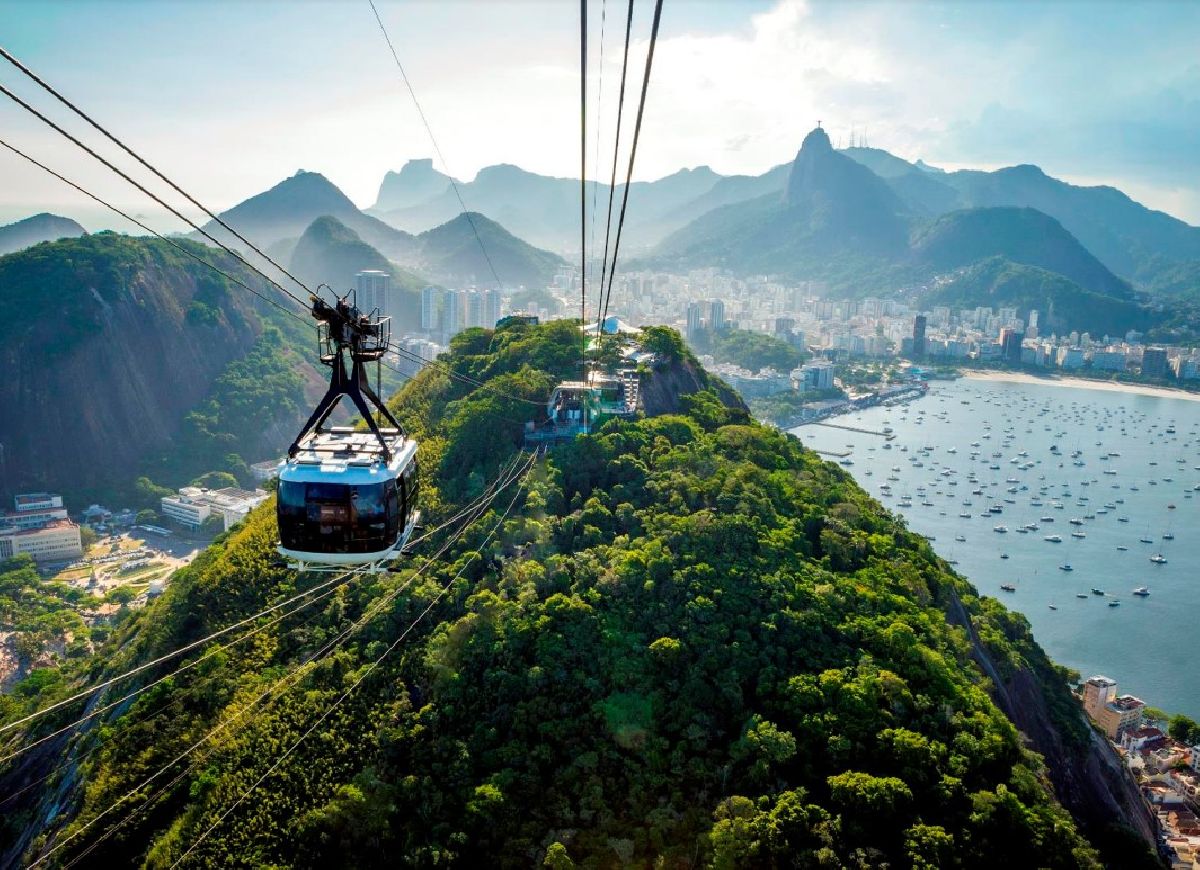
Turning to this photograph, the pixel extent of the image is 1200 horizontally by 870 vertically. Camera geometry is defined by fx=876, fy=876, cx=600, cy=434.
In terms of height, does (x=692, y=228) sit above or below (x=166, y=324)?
above

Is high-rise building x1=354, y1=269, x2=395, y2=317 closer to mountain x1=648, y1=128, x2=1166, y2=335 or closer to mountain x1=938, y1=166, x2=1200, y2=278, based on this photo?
mountain x1=648, y1=128, x2=1166, y2=335

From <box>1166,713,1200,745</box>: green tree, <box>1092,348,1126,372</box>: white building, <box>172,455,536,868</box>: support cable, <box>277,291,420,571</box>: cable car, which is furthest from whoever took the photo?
<box>1092,348,1126,372</box>: white building

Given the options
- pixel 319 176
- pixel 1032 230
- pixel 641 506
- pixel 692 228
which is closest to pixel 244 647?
pixel 641 506

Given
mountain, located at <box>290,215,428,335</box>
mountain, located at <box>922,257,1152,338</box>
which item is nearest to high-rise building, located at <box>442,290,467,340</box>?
mountain, located at <box>290,215,428,335</box>

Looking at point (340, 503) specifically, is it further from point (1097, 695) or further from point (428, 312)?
point (428, 312)

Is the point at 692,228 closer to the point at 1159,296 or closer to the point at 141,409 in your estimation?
the point at 1159,296

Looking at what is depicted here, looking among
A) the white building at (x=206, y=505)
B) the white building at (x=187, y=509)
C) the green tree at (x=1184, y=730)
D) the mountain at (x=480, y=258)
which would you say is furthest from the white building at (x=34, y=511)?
the mountain at (x=480, y=258)
